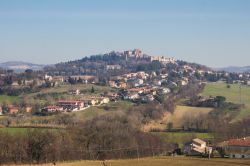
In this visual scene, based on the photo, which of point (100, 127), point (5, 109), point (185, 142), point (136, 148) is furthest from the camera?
point (5, 109)

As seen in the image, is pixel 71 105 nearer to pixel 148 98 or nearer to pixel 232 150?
pixel 148 98

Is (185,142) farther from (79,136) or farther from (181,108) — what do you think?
(181,108)

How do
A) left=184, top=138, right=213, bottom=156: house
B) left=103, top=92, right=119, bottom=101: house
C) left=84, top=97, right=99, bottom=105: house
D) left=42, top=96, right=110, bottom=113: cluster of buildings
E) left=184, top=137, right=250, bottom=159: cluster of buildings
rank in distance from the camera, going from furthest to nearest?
left=103, top=92, right=119, bottom=101: house
left=84, top=97, right=99, bottom=105: house
left=42, top=96, right=110, bottom=113: cluster of buildings
left=184, top=138, right=213, bottom=156: house
left=184, top=137, right=250, bottom=159: cluster of buildings

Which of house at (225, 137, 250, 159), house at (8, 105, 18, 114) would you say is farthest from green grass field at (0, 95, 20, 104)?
house at (225, 137, 250, 159)

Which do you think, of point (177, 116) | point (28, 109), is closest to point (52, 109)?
point (28, 109)

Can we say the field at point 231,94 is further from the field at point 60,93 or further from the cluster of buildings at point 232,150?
the cluster of buildings at point 232,150

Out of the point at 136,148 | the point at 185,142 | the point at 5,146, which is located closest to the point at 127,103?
the point at 185,142

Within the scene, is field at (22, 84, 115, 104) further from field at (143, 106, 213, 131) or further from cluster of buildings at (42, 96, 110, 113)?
field at (143, 106, 213, 131)
